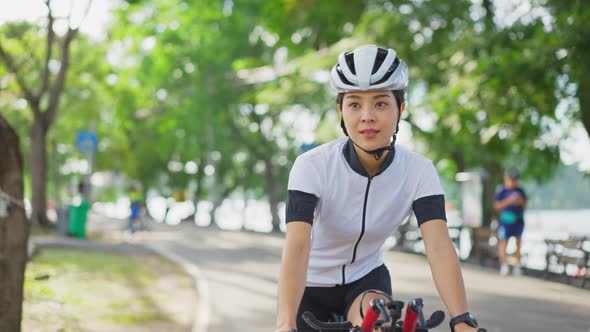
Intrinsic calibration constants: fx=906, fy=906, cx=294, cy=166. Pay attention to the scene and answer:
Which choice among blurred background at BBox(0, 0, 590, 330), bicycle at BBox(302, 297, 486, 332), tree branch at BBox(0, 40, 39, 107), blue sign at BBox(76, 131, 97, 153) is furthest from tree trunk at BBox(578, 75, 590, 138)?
blue sign at BBox(76, 131, 97, 153)

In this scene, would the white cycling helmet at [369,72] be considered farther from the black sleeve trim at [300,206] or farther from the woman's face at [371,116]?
the black sleeve trim at [300,206]

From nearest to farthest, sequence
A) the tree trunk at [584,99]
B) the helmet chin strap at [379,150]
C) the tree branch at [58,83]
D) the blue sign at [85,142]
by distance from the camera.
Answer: the helmet chin strap at [379,150] < the tree trunk at [584,99] < the tree branch at [58,83] < the blue sign at [85,142]

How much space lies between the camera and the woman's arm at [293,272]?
3236 mm

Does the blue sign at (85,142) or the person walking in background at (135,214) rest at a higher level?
the blue sign at (85,142)

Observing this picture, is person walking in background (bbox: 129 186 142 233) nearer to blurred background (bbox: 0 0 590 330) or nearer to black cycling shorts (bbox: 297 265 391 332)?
blurred background (bbox: 0 0 590 330)

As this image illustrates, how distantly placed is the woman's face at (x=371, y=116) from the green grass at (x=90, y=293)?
21.5ft

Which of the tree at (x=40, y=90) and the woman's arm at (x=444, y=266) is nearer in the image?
the woman's arm at (x=444, y=266)

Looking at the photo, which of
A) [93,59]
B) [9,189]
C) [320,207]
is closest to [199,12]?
[93,59]

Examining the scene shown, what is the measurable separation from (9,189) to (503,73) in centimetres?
871

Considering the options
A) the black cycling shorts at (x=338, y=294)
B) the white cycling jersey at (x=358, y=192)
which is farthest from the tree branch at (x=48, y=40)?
the white cycling jersey at (x=358, y=192)

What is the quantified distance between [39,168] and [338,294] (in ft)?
80.0

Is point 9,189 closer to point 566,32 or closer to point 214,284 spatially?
point 214,284

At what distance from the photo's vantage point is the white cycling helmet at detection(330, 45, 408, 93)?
3.37 metres

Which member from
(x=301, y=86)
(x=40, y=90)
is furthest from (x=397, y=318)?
(x=40, y=90)
